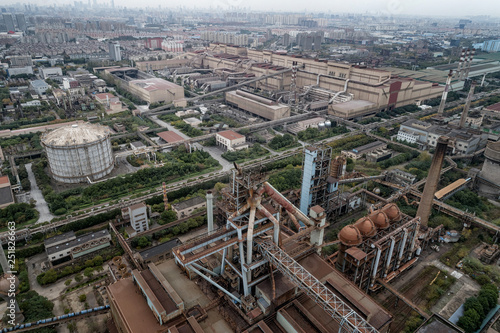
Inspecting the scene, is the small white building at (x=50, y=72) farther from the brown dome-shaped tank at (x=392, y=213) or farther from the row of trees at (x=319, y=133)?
the brown dome-shaped tank at (x=392, y=213)

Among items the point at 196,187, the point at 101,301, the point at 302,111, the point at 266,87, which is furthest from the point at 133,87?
the point at 101,301

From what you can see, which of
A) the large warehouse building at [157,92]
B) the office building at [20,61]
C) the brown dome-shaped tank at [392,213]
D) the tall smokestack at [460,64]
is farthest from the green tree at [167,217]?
the office building at [20,61]

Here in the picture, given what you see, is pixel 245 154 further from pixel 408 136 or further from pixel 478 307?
pixel 478 307

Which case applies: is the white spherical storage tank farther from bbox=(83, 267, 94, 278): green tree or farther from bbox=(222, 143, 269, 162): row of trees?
bbox=(83, 267, 94, 278): green tree

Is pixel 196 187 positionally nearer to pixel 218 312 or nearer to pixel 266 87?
pixel 218 312

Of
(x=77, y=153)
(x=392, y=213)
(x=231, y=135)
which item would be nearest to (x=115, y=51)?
(x=231, y=135)

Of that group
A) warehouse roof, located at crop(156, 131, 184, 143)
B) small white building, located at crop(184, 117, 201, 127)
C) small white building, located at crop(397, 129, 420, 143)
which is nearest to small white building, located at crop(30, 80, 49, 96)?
small white building, located at crop(184, 117, 201, 127)
